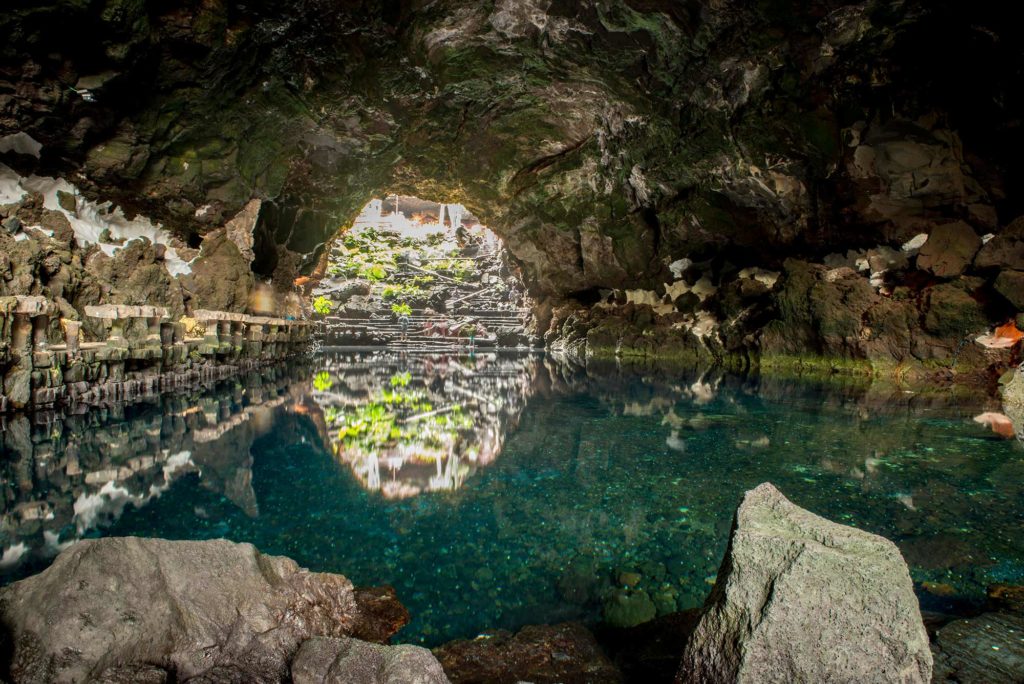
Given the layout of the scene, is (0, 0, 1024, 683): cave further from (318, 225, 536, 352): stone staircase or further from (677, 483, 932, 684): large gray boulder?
(318, 225, 536, 352): stone staircase

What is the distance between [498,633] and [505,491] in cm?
208

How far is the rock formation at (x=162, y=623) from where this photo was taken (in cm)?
183

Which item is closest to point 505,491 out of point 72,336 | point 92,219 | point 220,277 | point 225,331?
point 72,336

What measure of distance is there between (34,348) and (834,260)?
21.1 m

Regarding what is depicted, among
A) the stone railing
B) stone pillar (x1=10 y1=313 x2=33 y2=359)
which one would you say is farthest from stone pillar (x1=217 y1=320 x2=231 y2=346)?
stone pillar (x1=10 y1=313 x2=33 y2=359)

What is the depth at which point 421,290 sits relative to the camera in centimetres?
3478

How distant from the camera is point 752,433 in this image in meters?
7.20

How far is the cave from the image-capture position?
2.09 meters

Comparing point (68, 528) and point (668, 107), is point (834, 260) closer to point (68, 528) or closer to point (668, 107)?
point (668, 107)

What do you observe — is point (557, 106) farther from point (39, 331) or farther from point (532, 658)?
point (532, 658)

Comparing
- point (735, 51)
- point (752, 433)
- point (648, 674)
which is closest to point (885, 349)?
point (735, 51)

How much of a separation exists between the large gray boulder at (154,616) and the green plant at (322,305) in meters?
31.8

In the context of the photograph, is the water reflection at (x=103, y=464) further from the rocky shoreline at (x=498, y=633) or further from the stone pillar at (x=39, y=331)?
the rocky shoreline at (x=498, y=633)

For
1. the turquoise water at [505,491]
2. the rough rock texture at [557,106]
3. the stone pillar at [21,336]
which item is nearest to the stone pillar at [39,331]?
the stone pillar at [21,336]
